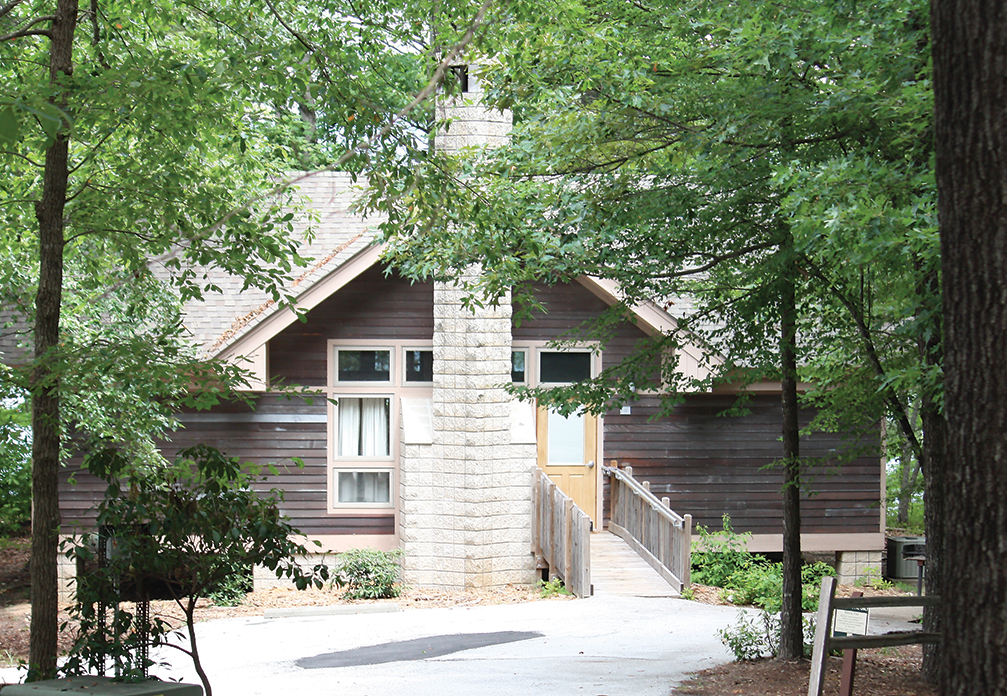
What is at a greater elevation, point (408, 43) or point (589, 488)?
point (408, 43)

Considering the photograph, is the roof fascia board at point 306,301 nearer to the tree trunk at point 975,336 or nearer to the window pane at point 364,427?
the window pane at point 364,427

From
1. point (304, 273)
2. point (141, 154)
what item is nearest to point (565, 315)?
point (304, 273)

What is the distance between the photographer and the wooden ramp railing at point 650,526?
13.6 metres

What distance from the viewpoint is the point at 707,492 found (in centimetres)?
1636

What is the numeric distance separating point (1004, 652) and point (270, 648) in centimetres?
920

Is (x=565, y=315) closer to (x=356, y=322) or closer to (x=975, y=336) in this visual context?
(x=356, y=322)

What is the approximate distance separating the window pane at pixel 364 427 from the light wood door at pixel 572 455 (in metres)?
2.66

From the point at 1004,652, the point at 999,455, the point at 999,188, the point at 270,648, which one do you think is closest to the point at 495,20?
the point at 999,188

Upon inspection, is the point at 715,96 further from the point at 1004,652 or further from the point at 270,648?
the point at 270,648

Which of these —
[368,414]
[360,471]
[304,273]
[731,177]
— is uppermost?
[304,273]

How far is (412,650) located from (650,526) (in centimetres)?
527

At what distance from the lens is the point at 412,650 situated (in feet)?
34.8

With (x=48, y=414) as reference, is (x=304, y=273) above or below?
above

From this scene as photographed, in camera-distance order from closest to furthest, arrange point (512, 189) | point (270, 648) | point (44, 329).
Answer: point (44, 329), point (512, 189), point (270, 648)
